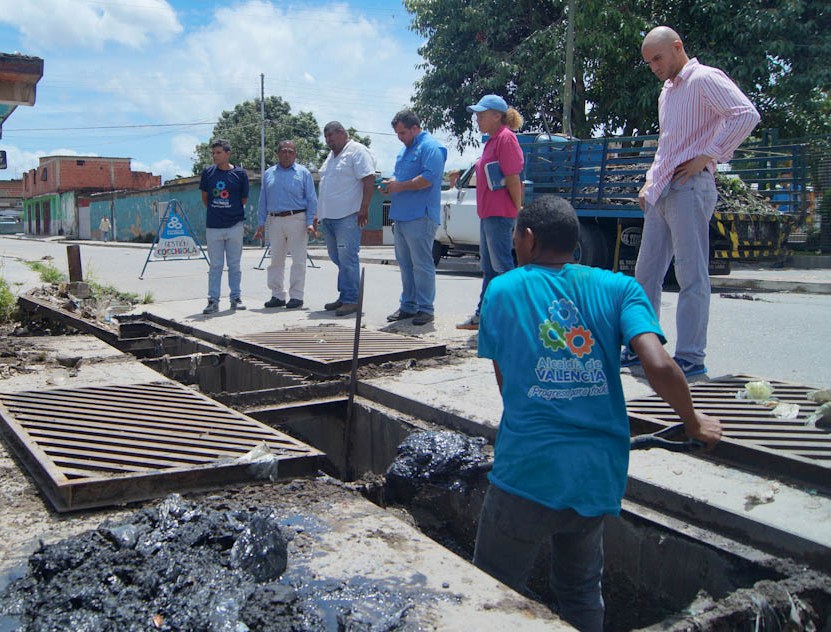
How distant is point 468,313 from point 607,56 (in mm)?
13113

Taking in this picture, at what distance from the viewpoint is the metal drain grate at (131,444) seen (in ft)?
9.00

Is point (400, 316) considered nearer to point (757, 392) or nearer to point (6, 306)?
point (757, 392)

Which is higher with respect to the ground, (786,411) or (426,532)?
(786,411)

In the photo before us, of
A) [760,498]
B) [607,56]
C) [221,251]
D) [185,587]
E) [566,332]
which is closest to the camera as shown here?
[185,587]

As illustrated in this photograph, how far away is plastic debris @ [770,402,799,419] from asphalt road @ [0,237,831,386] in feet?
3.16

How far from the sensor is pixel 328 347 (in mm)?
5477

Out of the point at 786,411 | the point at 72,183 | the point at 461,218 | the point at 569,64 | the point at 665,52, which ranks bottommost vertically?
the point at 786,411

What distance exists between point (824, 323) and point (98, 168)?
5777cm

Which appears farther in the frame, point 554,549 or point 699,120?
point 699,120

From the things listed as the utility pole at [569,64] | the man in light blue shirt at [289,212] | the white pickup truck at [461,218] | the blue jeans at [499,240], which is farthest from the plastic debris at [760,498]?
the utility pole at [569,64]

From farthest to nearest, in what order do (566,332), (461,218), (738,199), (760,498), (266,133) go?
(266,133) → (461,218) → (738,199) → (760,498) → (566,332)

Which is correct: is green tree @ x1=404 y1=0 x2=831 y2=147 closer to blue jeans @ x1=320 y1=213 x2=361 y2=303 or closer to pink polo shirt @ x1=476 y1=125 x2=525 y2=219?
blue jeans @ x1=320 y1=213 x2=361 y2=303

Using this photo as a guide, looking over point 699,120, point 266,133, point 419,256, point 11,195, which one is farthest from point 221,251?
point 11,195

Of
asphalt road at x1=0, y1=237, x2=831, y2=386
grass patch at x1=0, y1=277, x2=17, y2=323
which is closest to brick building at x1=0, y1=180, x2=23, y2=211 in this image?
asphalt road at x1=0, y1=237, x2=831, y2=386
